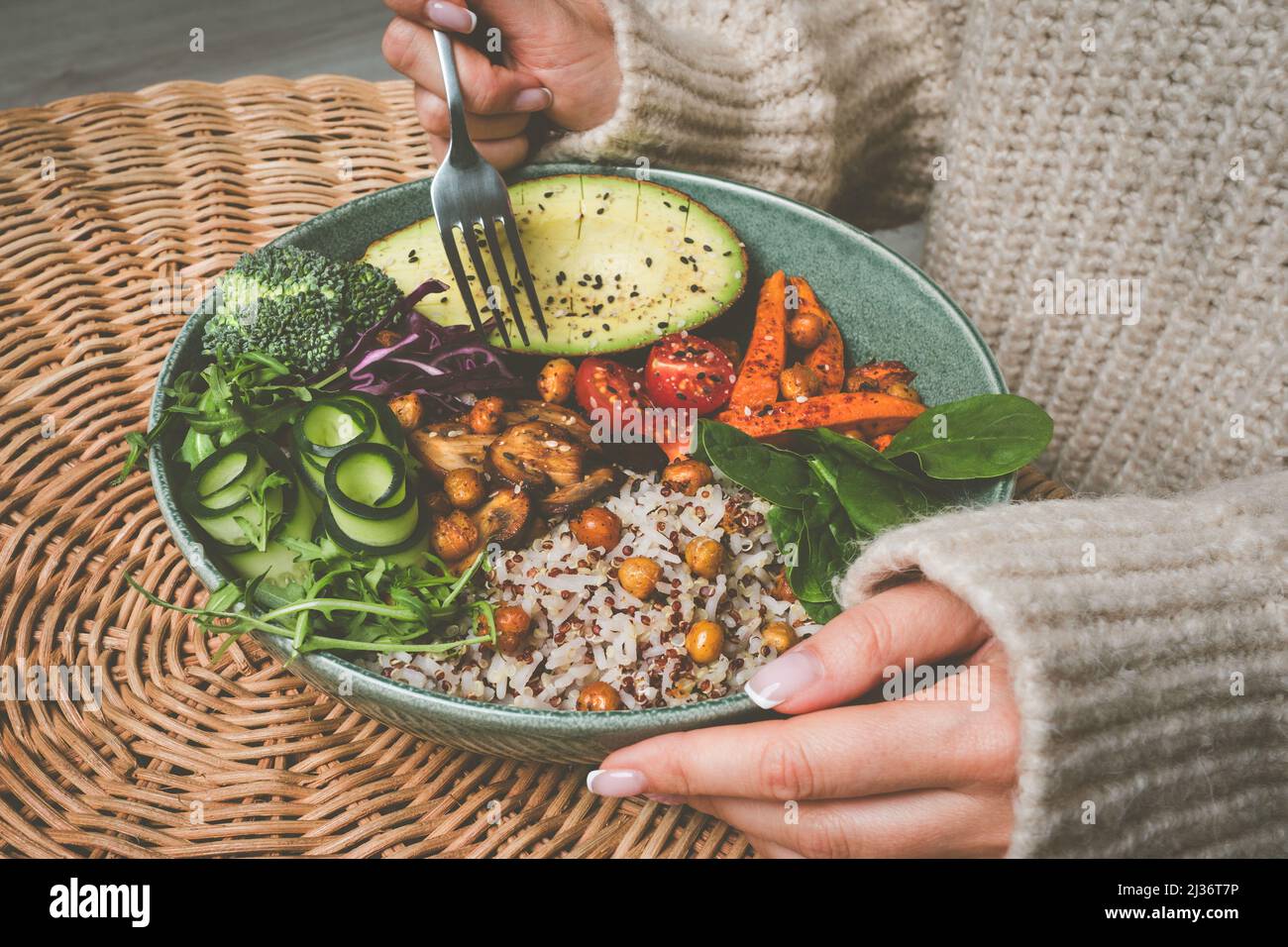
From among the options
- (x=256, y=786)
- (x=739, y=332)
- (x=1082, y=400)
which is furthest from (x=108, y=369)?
(x=1082, y=400)

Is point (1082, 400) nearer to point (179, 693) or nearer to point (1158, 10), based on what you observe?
point (1158, 10)

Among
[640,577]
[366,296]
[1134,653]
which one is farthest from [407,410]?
[1134,653]

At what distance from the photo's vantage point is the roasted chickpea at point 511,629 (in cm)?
111

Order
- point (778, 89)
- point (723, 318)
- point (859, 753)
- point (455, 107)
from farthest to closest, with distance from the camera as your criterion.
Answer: point (778, 89) → point (723, 318) → point (455, 107) → point (859, 753)

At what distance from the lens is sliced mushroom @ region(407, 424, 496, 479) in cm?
129

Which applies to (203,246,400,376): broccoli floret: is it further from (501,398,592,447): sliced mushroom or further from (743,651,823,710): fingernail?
(743,651,823,710): fingernail

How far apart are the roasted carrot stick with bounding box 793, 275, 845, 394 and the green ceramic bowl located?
27 millimetres

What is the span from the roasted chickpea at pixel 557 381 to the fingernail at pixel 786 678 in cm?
58

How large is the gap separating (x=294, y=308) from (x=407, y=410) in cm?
21

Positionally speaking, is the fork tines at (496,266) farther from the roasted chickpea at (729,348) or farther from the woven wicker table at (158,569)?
the woven wicker table at (158,569)

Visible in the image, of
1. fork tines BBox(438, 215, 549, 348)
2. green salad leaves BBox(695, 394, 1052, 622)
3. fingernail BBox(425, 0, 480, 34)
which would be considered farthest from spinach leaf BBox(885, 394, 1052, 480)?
fingernail BBox(425, 0, 480, 34)

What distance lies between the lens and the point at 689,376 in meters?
1.36

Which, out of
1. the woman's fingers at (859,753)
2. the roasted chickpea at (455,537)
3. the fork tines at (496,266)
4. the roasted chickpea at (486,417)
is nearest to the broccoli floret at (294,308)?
the fork tines at (496,266)

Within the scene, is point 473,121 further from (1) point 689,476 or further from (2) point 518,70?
(1) point 689,476
